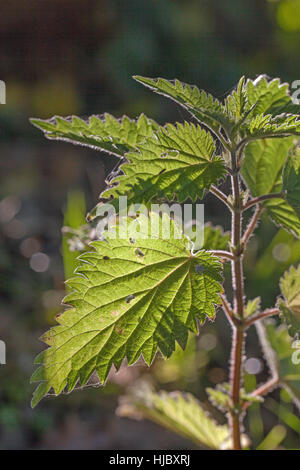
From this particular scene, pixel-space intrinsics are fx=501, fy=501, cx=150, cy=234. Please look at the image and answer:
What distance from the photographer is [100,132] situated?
2.83ft

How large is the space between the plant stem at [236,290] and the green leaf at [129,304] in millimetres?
80

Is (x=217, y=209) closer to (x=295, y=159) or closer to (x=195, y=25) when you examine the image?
(x=195, y=25)

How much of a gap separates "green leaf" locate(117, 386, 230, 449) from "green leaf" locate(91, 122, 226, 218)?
61 cm

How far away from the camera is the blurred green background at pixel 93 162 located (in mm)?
1644

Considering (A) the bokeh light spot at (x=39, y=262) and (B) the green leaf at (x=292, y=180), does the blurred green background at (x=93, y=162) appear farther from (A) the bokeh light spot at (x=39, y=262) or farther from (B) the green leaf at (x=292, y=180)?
(B) the green leaf at (x=292, y=180)

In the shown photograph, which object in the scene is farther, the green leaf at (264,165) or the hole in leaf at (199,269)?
the green leaf at (264,165)

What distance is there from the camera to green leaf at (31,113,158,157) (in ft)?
2.64

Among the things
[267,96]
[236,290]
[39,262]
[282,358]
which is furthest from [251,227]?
[39,262]

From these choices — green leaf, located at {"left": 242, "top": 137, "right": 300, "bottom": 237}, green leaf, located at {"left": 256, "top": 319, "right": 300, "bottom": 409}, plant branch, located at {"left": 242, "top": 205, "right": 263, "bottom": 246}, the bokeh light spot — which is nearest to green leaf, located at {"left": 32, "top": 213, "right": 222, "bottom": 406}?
plant branch, located at {"left": 242, "top": 205, "right": 263, "bottom": 246}

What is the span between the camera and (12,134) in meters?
2.98

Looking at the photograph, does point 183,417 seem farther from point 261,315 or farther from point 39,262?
point 39,262

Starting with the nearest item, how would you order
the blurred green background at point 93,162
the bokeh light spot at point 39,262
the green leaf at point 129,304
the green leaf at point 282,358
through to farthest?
1. the green leaf at point 129,304
2. the green leaf at point 282,358
3. the blurred green background at point 93,162
4. the bokeh light spot at point 39,262

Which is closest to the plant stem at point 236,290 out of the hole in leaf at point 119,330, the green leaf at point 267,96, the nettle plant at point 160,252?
the nettle plant at point 160,252

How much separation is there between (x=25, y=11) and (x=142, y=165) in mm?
3150
